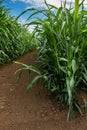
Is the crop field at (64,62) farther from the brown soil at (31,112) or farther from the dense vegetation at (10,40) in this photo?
the dense vegetation at (10,40)

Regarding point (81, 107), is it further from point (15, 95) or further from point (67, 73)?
point (15, 95)

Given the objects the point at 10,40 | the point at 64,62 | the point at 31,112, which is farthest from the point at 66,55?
the point at 10,40

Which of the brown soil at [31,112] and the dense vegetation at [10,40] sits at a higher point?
the dense vegetation at [10,40]

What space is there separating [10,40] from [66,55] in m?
2.23

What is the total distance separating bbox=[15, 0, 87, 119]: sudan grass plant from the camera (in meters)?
3.23

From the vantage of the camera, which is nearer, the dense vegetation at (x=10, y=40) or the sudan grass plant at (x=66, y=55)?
the sudan grass plant at (x=66, y=55)

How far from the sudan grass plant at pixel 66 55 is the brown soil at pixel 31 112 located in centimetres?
10

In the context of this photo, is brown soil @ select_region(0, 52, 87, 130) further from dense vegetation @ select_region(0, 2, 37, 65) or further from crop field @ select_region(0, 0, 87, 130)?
dense vegetation @ select_region(0, 2, 37, 65)

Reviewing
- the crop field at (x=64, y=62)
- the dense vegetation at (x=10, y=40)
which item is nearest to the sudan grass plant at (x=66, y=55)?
the crop field at (x=64, y=62)

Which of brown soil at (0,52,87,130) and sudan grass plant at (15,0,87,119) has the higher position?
sudan grass plant at (15,0,87,119)

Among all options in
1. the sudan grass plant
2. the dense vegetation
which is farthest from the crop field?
the dense vegetation

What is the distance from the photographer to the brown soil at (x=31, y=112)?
307 cm

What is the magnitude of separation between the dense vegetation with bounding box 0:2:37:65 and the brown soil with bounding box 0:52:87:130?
153 cm

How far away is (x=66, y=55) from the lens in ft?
10.9
